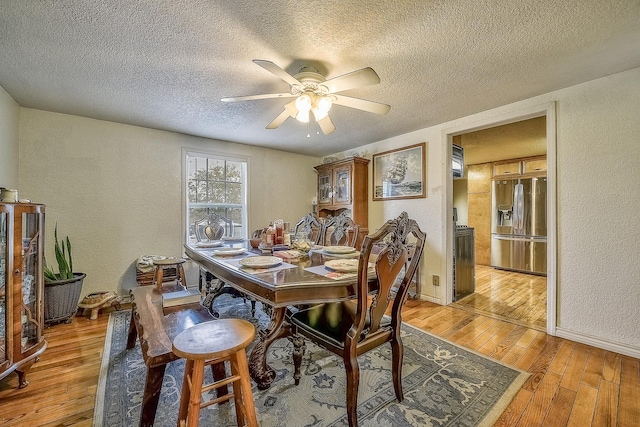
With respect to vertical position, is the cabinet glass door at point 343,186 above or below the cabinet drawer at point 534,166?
below

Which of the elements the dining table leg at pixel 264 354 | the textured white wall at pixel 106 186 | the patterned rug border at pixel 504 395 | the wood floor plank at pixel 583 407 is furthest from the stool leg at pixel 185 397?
the textured white wall at pixel 106 186

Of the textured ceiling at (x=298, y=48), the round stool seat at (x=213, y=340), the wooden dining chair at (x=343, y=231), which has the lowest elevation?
the round stool seat at (x=213, y=340)

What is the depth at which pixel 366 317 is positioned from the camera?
4.97 feet

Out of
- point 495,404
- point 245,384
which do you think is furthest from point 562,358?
point 245,384

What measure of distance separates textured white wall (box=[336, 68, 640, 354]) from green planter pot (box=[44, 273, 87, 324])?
4.60m

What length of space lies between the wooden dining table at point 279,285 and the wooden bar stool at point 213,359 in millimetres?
194

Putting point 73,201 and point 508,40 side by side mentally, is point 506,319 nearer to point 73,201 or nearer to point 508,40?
point 508,40

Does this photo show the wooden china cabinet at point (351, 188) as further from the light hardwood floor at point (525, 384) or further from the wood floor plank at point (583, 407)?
the wood floor plank at point (583, 407)

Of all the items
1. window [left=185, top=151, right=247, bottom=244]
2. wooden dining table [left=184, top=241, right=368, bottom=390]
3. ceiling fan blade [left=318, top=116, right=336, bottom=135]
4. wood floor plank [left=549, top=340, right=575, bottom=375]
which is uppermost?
ceiling fan blade [left=318, top=116, right=336, bottom=135]

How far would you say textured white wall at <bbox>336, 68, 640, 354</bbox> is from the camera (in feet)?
6.72

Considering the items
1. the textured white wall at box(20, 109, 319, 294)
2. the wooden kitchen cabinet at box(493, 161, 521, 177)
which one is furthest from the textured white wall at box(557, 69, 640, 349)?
the textured white wall at box(20, 109, 319, 294)

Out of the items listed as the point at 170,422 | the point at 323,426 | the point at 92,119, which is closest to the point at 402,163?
the point at 323,426

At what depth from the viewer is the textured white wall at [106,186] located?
2.85m

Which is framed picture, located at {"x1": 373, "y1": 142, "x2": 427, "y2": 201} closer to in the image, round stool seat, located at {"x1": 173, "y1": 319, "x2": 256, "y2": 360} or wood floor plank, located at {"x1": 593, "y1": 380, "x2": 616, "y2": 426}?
wood floor plank, located at {"x1": 593, "y1": 380, "x2": 616, "y2": 426}
